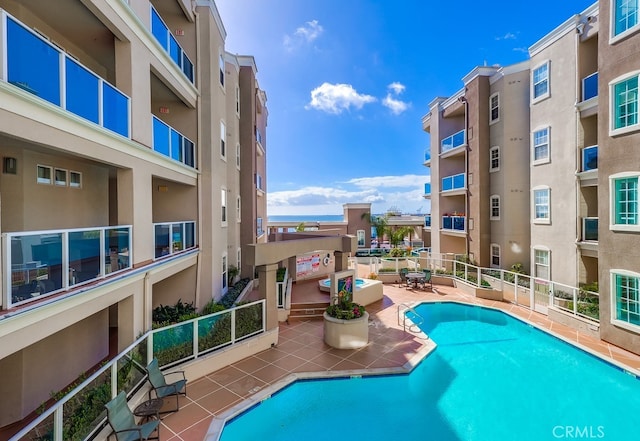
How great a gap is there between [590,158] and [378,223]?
21.9 m

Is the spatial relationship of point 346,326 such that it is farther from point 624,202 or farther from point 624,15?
point 624,15

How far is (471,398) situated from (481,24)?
776 inches

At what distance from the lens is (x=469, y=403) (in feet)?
24.2

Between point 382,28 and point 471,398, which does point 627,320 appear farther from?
point 382,28

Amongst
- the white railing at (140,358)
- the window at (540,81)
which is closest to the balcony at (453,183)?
the window at (540,81)

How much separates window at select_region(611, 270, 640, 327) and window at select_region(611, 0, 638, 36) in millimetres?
8332

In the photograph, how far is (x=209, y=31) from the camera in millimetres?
11969

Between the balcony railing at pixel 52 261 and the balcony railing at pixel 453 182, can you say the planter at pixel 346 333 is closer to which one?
the balcony railing at pixel 52 261

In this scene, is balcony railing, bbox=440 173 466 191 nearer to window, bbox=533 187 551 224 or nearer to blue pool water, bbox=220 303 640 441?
window, bbox=533 187 551 224

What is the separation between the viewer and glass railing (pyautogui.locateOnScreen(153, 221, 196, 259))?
862cm

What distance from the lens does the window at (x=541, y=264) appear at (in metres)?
14.9

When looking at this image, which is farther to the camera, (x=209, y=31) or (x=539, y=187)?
(x=539, y=187)

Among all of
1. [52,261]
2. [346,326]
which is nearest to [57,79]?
[52,261]

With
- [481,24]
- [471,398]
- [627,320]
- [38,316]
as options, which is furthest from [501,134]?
[38,316]
